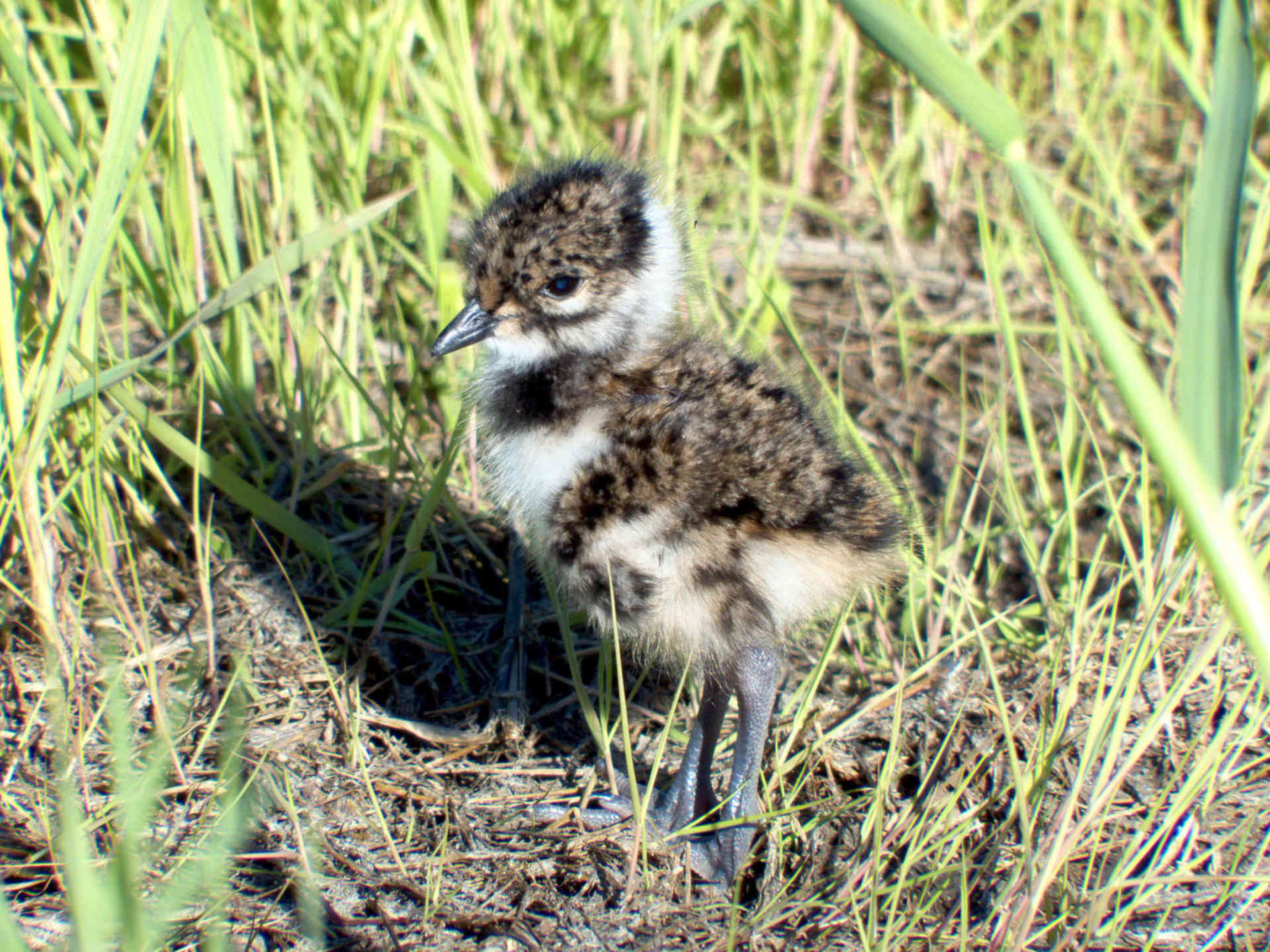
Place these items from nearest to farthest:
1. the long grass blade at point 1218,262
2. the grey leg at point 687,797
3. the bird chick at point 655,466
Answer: the long grass blade at point 1218,262
the bird chick at point 655,466
the grey leg at point 687,797

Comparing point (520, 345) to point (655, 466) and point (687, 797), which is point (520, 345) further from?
point (687, 797)

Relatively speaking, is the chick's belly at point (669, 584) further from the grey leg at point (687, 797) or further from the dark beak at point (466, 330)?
the dark beak at point (466, 330)

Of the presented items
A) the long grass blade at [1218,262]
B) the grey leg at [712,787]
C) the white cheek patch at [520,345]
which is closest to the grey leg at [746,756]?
the grey leg at [712,787]

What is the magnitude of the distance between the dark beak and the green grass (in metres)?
0.31

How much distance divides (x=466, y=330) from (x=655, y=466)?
471 millimetres

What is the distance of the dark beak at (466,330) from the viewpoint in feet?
6.40

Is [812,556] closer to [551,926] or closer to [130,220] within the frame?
[551,926]

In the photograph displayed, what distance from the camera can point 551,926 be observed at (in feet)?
5.92

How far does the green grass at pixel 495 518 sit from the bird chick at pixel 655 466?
0.62 feet

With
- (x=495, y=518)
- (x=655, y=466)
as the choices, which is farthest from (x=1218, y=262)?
(x=495, y=518)

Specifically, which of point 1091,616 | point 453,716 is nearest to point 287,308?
point 453,716

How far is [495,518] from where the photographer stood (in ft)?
8.63

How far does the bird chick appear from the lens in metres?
1.75

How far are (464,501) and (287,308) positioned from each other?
2.10 ft
